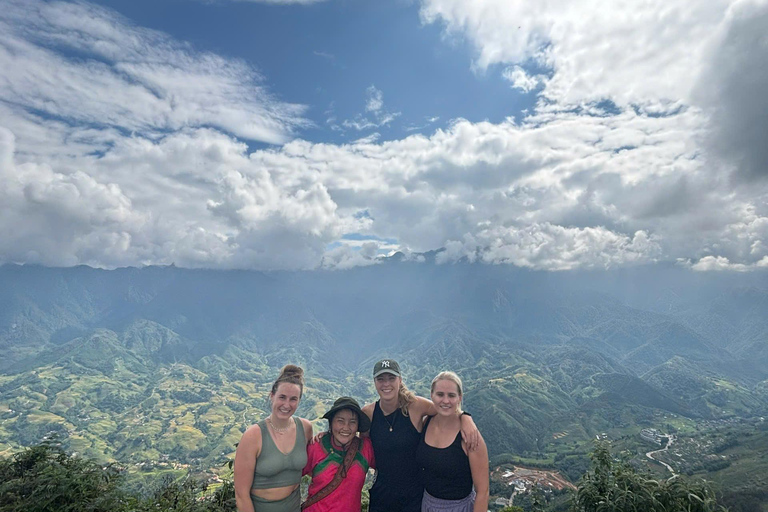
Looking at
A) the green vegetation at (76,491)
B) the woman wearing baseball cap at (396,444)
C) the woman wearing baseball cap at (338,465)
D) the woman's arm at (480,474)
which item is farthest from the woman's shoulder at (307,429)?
the green vegetation at (76,491)

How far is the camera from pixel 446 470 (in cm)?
661

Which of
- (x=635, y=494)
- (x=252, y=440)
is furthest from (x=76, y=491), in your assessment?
(x=635, y=494)

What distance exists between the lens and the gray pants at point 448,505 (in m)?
6.76

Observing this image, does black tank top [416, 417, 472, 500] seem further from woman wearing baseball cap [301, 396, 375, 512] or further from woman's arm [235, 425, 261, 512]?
woman's arm [235, 425, 261, 512]

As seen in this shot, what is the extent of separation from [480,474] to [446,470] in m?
0.60

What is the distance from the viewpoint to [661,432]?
187125 mm

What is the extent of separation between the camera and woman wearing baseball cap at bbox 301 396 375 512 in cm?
671

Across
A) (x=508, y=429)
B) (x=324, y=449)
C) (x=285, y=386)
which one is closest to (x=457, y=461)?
(x=324, y=449)

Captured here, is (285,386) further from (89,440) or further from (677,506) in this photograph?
(89,440)

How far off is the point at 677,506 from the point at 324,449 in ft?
21.1

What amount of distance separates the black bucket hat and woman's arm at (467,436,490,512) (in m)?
1.99

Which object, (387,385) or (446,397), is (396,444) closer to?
(387,385)

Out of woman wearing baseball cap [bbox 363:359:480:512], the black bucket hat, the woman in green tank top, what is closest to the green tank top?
the woman in green tank top

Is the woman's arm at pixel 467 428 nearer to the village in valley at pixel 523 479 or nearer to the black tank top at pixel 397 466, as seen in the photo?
the black tank top at pixel 397 466
